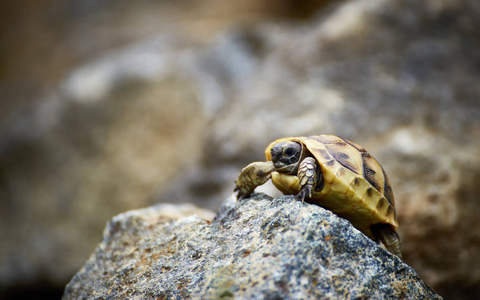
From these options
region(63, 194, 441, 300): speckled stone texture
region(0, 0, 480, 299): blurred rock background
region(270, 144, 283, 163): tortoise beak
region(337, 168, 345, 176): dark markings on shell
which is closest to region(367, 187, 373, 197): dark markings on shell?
region(337, 168, 345, 176): dark markings on shell

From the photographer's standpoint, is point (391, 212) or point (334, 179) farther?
point (391, 212)

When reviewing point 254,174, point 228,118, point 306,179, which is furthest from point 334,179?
point 228,118

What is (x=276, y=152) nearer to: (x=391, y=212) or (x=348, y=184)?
(x=348, y=184)

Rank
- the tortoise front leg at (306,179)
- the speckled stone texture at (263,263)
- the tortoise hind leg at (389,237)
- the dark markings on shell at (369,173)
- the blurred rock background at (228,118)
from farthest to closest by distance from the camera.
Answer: the blurred rock background at (228,118) < the tortoise hind leg at (389,237) < the dark markings on shell at (369,173) < the tortoise front leg at (306,179) < the speckled stone texture at (263,263)

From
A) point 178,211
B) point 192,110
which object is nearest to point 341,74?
point 192,110

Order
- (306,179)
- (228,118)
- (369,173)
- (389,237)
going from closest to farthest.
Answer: (306,179) < (369,173) < (389,237) < (228,118)

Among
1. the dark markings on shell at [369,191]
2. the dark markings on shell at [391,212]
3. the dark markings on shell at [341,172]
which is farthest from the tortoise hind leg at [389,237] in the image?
the dark markings on shell at [341,172]

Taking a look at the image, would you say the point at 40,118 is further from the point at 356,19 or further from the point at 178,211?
the point at 356,19

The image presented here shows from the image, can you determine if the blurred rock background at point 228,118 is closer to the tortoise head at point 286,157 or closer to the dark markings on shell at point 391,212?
the dark markings on shell at point 391,212
